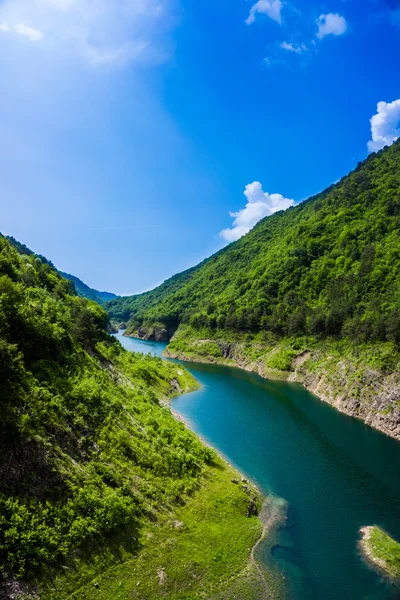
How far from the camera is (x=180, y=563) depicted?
25328mm

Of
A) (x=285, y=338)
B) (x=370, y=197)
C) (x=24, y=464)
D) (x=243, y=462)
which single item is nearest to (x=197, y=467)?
(x=243, y=462)

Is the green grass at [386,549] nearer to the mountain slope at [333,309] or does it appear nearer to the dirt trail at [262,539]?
the dirt trail at [262,539]

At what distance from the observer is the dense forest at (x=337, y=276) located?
9300 cm

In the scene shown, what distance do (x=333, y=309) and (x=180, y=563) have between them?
282 ft

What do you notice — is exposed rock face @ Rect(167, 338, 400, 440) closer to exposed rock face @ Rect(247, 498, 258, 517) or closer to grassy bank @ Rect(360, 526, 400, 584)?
grassy bank @ Rect(360, 526, 400, 584)

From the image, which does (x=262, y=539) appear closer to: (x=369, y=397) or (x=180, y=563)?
(x=180, y=563)

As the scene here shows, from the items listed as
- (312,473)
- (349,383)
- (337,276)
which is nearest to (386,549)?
(312,473)

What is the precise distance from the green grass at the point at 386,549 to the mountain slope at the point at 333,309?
99.6ft

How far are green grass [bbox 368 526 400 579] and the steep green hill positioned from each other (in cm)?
1000

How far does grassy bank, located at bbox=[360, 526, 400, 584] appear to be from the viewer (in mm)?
27050

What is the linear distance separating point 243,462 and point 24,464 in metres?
28.1

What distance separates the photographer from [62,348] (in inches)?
1671

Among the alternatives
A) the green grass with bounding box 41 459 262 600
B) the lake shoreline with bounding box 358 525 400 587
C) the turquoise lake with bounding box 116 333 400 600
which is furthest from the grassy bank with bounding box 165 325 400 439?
the green grass with bounding box 41 459 262 600

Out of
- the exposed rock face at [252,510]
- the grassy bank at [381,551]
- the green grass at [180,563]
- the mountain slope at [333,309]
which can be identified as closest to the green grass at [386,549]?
the grassy bank at [381,551]
